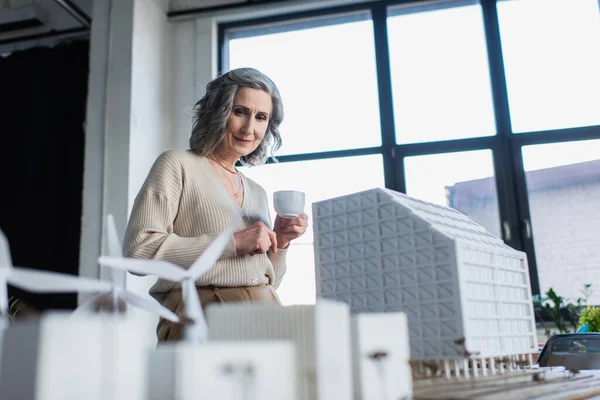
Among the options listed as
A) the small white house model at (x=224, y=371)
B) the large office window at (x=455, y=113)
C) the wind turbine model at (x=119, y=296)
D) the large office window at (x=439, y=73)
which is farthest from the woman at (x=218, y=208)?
the large office window at (x=439, y=73)

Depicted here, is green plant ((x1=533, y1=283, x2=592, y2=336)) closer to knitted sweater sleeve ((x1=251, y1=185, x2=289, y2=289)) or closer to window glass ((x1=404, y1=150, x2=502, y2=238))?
window glass ((x1=404, y1=150, x2=502, y2=238))

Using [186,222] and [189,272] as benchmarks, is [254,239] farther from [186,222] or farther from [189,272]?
[189,272]

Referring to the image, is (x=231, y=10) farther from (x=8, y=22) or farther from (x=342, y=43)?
(x=8, y=22)

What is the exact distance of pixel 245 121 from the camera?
5.18 ft

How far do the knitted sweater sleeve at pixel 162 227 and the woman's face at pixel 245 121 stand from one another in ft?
0.64

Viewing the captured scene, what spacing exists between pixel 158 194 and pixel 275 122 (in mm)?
524

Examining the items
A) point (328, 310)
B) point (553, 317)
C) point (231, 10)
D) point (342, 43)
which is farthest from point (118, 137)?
point (328, 310)

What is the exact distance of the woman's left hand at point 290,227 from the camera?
4.96 ft

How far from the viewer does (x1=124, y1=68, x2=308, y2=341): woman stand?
4.34 ft

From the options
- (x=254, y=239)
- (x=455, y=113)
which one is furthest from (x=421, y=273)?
(x=455, y=113)

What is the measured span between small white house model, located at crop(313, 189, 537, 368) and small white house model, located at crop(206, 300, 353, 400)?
45 cm

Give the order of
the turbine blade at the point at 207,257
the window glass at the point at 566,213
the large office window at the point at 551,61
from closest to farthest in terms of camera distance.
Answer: the turbine blade at the point at 207,257, the window glass at the point at 566,213, the large office window at the point at 551,61

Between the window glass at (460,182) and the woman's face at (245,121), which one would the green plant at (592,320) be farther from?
the woman's face at (245,121)

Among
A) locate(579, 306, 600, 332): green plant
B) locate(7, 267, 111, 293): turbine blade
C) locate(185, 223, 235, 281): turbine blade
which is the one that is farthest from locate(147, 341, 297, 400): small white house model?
locate(579, 306, 600, 332): green plant
